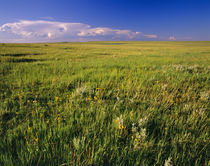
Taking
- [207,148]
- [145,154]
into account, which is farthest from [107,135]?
[207,148]

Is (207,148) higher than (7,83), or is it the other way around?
(7,83)

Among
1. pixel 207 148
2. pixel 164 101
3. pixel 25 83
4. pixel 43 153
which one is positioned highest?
pixel 25 83

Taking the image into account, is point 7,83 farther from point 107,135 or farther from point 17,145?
point 107,135

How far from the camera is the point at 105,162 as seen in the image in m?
1.37

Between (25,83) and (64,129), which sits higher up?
(25,83)

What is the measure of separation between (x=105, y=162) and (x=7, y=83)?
14.4ft

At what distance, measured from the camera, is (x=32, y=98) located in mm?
3098

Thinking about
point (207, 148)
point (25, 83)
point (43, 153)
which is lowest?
point (207, 148)

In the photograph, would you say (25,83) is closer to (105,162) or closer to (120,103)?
(120,103)

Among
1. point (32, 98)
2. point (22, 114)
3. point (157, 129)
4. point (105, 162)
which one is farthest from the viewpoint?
point (32, 98)

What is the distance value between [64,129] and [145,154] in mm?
1219

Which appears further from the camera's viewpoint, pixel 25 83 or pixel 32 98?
pixel 25 83

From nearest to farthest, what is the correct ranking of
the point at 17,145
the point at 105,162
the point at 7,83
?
1. the point at 105,162
2. the point at 17,145
3. the point at 7,83

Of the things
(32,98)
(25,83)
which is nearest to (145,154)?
(32,98)
